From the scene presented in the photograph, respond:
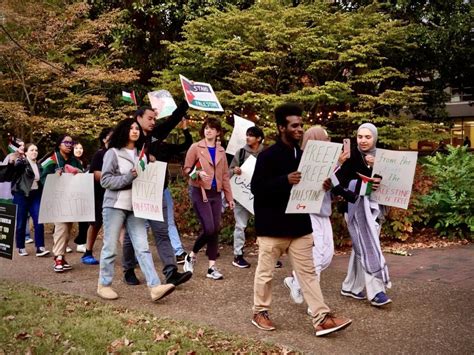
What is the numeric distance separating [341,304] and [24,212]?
552 centimetres

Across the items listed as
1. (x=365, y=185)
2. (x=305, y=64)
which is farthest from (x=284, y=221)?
(x=305, y=64)

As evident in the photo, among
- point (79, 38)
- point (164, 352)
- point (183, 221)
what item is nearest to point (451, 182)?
point (183, 221)

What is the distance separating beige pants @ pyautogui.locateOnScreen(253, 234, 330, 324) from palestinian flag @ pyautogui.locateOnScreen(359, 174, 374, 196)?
0.97 meters

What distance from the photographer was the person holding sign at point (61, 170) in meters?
7.53

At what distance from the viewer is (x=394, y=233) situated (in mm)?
9133

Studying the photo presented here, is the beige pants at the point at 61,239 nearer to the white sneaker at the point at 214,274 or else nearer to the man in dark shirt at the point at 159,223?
the man in dark shirt at the point at 159,223

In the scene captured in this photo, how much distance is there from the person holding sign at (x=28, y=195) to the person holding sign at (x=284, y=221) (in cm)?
500

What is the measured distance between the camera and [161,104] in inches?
279

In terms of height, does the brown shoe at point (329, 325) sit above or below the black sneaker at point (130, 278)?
above

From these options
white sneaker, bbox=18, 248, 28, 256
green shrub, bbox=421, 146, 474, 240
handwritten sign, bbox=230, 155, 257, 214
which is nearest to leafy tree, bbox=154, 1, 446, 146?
green shrub, bbox=421, 146, 474, 240

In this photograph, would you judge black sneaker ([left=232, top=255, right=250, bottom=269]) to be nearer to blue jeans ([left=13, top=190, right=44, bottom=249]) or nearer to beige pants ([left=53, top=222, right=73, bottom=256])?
beige pants ([left=53, top=222, right=73, bottom=256])

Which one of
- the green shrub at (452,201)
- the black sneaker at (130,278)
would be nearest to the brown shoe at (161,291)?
the black sneaker at (130,278)

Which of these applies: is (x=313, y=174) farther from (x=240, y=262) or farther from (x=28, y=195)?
(x=28, y=195)

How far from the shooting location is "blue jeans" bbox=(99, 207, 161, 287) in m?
5.80
